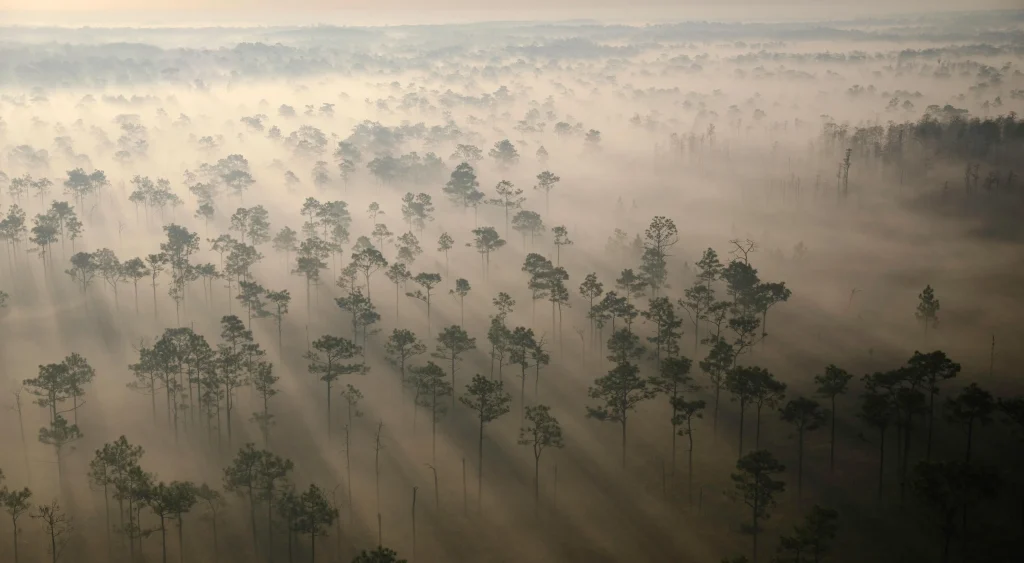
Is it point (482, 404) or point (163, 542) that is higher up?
point (482, 404)

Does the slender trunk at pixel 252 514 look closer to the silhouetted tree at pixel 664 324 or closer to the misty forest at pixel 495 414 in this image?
the misty forest at pixel 495 414

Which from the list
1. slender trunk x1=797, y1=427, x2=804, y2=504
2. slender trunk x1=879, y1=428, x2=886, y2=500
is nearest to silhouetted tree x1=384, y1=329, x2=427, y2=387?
slender trunk x1=797, y1=427, x2=804, y2=504

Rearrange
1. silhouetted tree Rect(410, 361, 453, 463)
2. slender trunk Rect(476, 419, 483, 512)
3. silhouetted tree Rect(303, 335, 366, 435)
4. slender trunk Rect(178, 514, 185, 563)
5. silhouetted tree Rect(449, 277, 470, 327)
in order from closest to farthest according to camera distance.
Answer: slender trunk Rect(178, 514, 185, 563) → slender trunk Rect(476, 419, 483, 512) → silhouetted tree Rect(410, 361, 453, 463) → silhouetted tree Rect(303, 335, 366, 435) → silhouetted tree Rect(449, 277, 470, 327)

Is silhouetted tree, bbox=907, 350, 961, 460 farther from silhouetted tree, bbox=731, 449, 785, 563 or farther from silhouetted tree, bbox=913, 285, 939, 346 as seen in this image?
silhouetted tree, bbox=913, 285, 939, 346

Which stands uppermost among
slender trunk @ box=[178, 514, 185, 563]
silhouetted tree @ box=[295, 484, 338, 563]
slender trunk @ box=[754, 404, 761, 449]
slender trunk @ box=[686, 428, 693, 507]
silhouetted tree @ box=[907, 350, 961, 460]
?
silhouetted tree @ box=[907, 350, 961, 460]

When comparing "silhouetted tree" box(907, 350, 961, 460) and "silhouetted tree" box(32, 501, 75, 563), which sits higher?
"silhouetted tree" box(907, 350, 961, 460)

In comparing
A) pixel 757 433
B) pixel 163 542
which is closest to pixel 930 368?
pixel 757 433

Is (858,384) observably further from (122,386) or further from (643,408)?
(122,386)

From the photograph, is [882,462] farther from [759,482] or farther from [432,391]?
[432,391]

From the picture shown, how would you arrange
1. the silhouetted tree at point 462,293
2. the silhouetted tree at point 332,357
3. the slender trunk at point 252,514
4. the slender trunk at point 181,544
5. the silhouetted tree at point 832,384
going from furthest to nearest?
the silhouetted tree at point 462,293 → the silhouetted tree at point 332,357 → the silhouetted tree at point 832,384 → the slender trunk at point 252,514 → the slender trunk at point 181,544

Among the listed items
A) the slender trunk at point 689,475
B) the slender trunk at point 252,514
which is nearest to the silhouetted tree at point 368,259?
the slender trunk at point 252,514

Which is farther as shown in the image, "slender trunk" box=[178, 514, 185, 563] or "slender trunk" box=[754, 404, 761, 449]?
"slender trunk" box=[754, 404, 761, 449]

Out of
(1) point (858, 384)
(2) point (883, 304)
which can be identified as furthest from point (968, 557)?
(2) point (883, 304)
